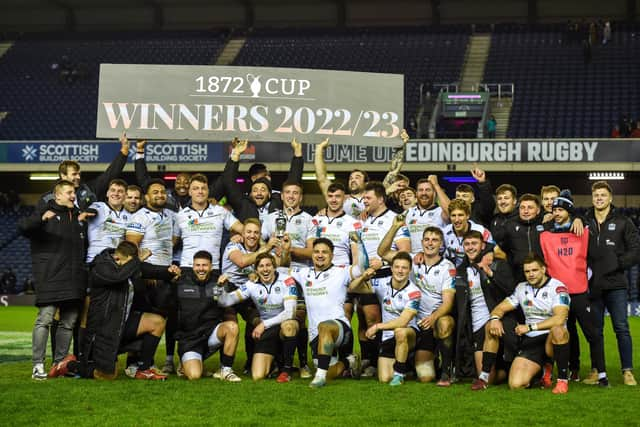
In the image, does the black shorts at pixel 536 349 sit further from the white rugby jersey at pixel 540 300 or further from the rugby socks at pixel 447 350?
the rugby socks at pixel 447 350

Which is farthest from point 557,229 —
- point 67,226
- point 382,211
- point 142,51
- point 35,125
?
point 142,51

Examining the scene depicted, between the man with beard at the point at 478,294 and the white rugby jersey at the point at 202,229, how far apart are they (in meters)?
2.32

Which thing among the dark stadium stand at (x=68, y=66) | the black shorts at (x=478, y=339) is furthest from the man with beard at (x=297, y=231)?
the dark stadium stand at (x=68, y=66)

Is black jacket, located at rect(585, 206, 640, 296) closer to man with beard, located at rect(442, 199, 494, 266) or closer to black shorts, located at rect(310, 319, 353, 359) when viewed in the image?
man with beard, located at rect(442, 199, 494, 266)

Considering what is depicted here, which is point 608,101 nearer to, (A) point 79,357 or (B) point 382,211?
(B) point 382,211

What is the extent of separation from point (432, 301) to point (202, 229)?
233cm

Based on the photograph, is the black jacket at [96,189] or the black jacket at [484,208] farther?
the black jacket at [484,208]

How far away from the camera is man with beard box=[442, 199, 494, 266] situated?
26.1 ft

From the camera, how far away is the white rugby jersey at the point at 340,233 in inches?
329

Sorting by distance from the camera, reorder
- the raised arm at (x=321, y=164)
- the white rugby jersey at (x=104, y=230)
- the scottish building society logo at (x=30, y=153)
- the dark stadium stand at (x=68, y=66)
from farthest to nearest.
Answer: the dark stadium stand at (x=68, y=66)
the scottish building society logo at (x=30, y=153)
the raised arm at (x=321, y=164)
the white rugby jersey at (x=104, y=230)

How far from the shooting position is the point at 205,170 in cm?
2361

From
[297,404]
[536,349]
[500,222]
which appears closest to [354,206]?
[500,222]

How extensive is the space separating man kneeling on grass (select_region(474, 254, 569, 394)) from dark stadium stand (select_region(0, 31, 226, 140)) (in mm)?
21301

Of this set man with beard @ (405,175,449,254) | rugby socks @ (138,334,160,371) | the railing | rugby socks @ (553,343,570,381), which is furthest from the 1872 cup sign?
the railing
